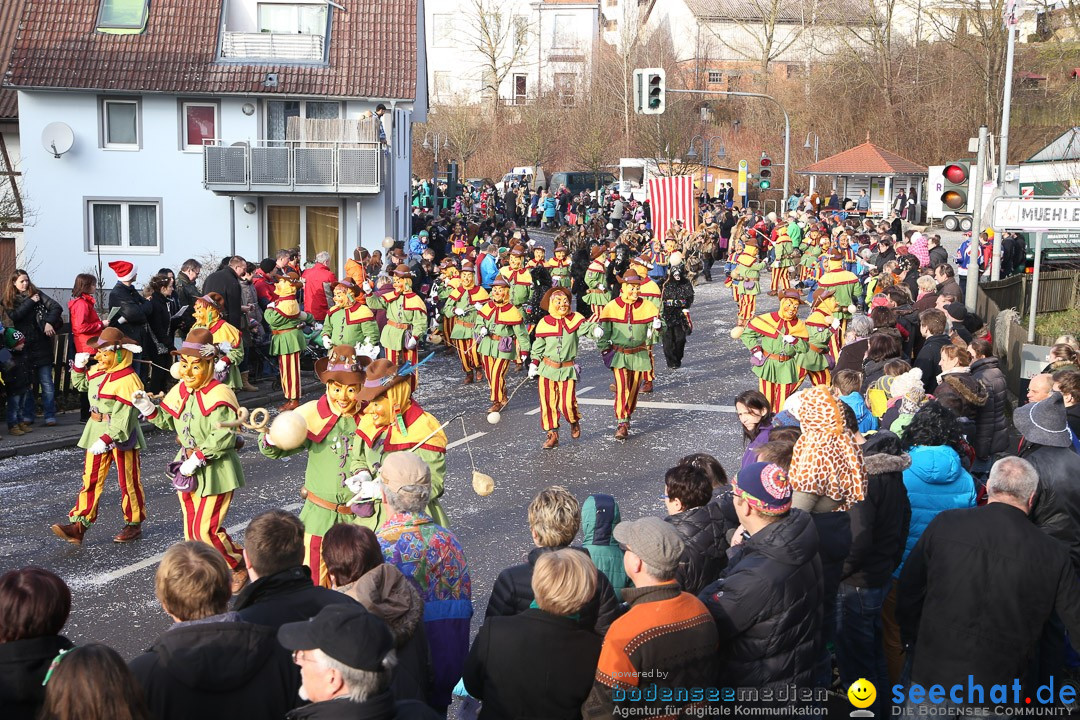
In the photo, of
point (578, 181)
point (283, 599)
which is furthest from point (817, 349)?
point (578, 181)

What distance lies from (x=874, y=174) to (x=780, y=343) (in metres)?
32.8

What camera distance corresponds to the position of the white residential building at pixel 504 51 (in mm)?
66250

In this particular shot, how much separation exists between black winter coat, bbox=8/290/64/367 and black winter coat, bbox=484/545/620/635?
9820mm

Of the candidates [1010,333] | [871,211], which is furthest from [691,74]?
[1010,333]

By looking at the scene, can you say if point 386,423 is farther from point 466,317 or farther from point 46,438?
point 466,317

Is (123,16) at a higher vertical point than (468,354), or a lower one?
higher

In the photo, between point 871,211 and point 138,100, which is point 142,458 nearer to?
point 138,100

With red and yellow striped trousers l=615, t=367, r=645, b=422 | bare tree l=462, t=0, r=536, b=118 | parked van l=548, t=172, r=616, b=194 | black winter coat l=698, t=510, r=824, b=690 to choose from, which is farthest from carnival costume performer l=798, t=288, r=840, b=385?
bare tree l=462, t=0, r=536, b=118

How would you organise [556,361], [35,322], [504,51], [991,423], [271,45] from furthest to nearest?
[504,51] → [271,45] → [556,361] → [35,322] → [991,423]

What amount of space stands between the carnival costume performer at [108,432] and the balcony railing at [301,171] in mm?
19259

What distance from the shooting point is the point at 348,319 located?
15.6 metres

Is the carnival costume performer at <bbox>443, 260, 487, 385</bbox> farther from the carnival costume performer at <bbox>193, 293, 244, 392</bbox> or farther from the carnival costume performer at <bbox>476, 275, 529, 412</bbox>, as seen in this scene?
the carnival costume performer at <bbox>193, 293, 244, 392</bbox>

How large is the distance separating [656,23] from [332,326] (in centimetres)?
5746

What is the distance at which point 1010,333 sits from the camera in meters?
16.6
